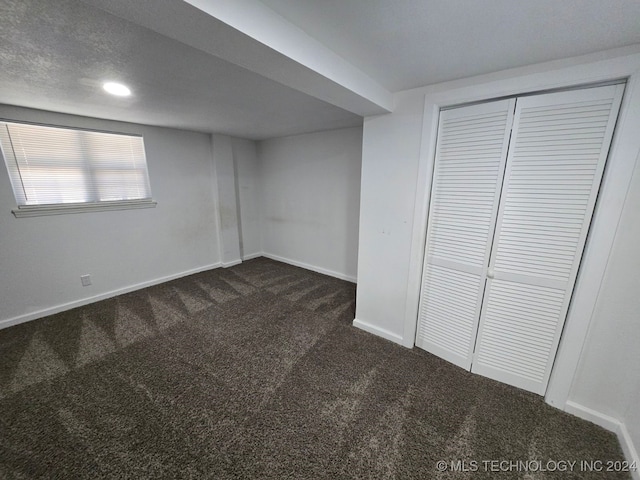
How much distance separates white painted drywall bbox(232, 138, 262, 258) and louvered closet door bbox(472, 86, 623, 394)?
3.97 meters

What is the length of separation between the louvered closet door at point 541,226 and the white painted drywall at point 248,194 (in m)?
3.97

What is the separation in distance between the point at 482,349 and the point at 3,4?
10.7ft

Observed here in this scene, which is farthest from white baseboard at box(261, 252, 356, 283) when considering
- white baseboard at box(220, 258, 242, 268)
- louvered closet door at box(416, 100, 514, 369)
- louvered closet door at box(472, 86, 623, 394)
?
louvered closet door at box(472, 86, 623, 394)

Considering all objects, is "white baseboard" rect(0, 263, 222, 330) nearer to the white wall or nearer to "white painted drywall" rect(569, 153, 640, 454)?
the white wall

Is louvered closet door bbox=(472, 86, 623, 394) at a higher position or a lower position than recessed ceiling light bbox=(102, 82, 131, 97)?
lower

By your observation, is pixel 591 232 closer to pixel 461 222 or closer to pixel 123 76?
pixel 461 222

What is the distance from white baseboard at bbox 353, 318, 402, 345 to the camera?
231 centimetres

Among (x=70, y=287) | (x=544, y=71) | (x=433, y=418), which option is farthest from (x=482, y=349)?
(x=70, y=287)

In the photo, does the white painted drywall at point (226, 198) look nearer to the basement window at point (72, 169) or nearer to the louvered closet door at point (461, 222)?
the basement window at point (72, 169)

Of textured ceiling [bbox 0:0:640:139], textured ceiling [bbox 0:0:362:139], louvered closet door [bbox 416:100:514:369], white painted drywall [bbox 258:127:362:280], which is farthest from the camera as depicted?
white painted drywall [bbox 258:127:362:280]

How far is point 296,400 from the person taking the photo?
1687mm

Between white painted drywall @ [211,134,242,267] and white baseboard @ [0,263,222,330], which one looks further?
white painted drywall @ [211,134,242,267]

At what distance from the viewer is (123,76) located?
1688 mm

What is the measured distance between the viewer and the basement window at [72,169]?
2467mm
